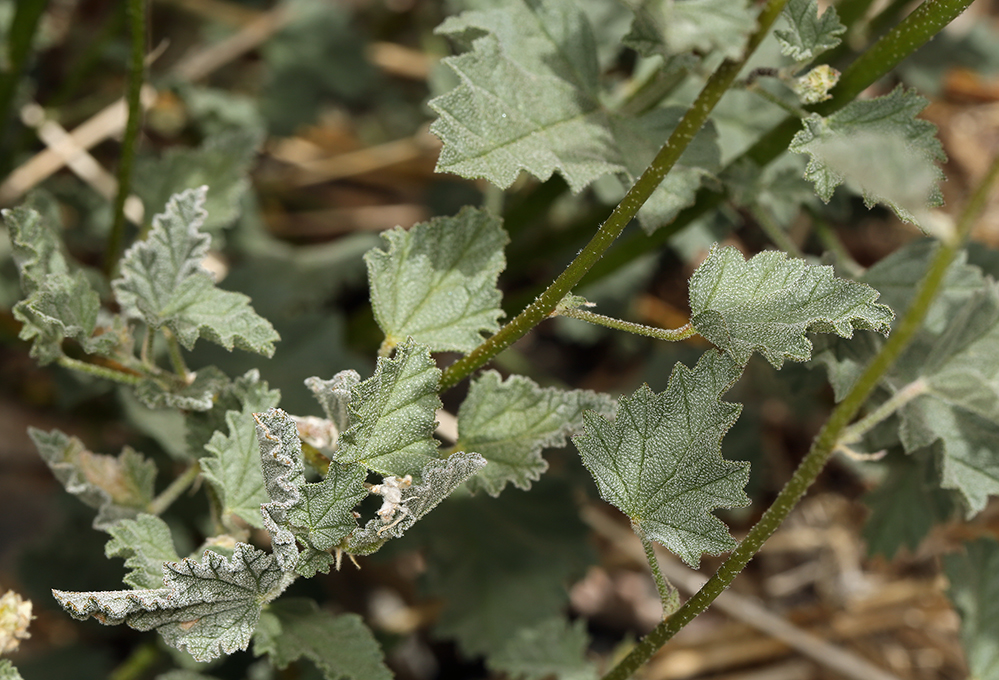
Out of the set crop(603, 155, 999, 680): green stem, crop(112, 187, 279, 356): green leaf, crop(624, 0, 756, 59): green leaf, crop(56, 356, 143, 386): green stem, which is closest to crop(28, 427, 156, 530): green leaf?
crop(56, 356, 143, 386): green stem

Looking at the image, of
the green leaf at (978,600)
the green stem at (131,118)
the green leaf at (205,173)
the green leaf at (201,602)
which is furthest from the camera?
the green leaf at (205,173)

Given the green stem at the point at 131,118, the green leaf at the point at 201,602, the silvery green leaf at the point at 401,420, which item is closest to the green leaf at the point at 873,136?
the silvery green leaf at the point at 401,420

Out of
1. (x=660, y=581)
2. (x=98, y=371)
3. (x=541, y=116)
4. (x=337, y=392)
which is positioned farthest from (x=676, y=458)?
(x=98, y=371)

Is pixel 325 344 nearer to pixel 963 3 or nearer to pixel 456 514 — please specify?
pixel 456 514

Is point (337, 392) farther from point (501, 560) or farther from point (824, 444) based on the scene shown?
point (501, 560)

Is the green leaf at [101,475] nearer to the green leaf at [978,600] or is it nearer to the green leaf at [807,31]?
the green leaf at [807,31]

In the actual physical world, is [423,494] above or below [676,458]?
above
